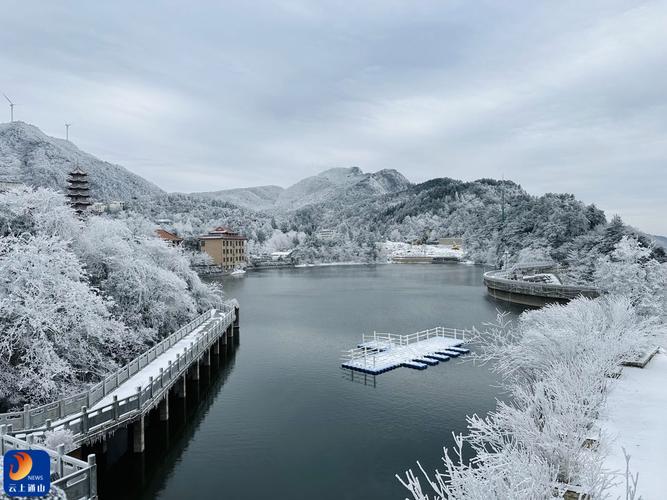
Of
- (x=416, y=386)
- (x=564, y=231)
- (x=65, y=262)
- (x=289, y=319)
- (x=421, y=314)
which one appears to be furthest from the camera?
(x=564, y=231)

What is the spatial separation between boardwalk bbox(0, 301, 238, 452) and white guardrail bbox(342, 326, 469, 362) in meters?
10.7

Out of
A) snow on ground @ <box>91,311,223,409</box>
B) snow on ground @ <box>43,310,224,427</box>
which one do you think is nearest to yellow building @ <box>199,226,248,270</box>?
snow on ground @ <box>91,311,223,409</box>

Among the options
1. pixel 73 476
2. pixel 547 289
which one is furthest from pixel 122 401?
pixel 547 289

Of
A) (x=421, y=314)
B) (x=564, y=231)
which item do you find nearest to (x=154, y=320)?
(x=421, y=314)

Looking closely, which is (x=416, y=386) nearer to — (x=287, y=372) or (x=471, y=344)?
(x=287, y=372)

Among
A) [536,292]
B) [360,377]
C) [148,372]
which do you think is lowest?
[360,377]

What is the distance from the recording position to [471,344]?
3872 cm

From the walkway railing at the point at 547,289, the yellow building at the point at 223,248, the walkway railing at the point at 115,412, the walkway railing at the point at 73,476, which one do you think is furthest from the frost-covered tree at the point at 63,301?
the yellow building at the point at 223,248

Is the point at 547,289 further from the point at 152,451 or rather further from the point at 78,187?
the point at 78,187

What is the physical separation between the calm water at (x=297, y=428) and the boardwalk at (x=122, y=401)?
74.9 inches

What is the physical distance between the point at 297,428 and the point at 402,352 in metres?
15.0

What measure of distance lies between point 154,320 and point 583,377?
24.8 meters

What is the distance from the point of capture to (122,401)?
56.5 ft

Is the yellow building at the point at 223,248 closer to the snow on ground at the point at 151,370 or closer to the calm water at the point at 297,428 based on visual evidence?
the calm water at the point at 297,428
